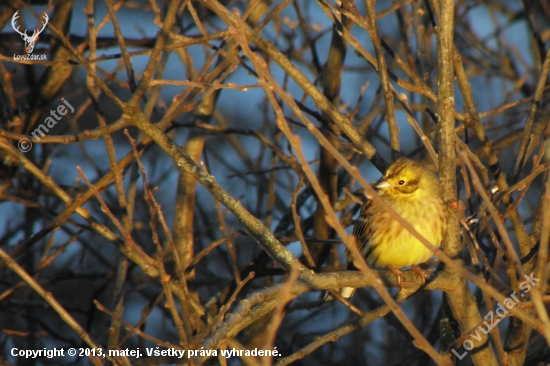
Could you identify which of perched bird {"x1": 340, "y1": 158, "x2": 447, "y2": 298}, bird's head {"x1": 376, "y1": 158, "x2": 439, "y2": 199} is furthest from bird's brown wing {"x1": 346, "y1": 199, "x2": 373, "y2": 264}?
bird's head {"x1": 376, "y1": 158, "x2": 439, "y2": 199}

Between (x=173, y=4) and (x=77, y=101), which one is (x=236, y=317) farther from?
(x=77, y=101)

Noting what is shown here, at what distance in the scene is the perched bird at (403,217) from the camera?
187 inches

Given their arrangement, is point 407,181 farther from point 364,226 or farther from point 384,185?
point 364,226

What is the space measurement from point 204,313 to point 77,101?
5.50 metres

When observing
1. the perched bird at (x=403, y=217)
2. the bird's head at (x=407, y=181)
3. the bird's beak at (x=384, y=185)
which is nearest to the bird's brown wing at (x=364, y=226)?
the perched bird at (x=403, y=217)

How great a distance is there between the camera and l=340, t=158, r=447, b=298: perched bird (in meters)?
4.74

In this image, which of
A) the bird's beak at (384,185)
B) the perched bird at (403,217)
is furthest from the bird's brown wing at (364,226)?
the bird's beak at (384,185)

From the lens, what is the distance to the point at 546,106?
465 centimetres

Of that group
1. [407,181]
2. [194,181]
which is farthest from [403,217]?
[194,181]

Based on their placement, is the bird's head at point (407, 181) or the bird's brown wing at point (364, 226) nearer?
the bird's head at point (407, 181)

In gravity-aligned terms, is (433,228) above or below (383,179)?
below

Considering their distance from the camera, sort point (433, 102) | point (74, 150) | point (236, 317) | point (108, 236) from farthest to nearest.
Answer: point (74, 150)
point (433, 102)
point (108, 236)
point (236, 317)

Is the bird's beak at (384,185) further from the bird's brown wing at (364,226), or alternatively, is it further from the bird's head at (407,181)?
the bird's brown wing at (364,226)

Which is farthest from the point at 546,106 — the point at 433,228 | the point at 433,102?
the point at 433,228
